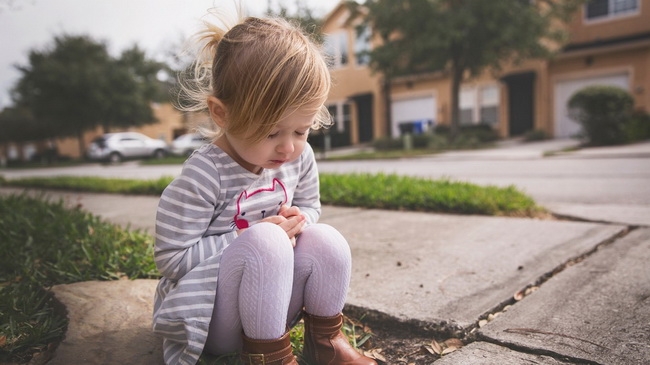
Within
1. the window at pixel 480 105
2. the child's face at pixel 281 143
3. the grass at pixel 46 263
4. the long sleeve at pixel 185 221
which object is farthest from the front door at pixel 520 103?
the long sleeve at pixel 185 221

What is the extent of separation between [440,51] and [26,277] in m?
14.9

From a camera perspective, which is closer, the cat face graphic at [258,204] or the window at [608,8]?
the cat face graphic at [258,204]

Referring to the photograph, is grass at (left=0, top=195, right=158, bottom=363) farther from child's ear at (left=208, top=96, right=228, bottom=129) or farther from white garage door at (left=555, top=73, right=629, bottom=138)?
white garage door at (left=555, top=73, right=629, bottom=138)

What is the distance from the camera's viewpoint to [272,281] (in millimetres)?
1188

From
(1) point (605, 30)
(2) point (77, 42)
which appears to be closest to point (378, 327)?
(1) point (605, 30)

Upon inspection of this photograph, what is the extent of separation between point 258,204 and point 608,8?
67.0 feet

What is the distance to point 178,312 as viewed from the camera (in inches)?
47.4

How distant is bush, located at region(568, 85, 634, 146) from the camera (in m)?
11.4

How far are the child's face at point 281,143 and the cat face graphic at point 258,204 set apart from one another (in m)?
0.11

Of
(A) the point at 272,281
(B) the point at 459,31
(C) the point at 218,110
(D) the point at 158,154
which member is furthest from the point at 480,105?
(A) the point at 272,281

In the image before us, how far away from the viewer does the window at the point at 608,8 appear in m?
16.9

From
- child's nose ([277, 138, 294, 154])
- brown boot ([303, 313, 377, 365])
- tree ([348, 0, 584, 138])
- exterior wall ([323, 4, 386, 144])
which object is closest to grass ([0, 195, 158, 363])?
brown boot ([303, 313, 377, 365])

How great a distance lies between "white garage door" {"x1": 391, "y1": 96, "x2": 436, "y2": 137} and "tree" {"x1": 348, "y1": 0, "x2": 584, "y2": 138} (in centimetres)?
507

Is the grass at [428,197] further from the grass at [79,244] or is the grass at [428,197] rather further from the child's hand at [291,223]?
the child's hand at [291,223]
